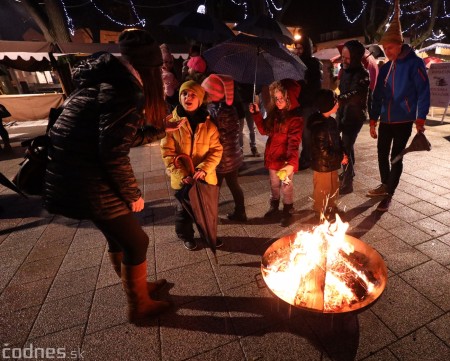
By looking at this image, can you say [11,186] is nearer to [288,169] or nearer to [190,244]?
[190,244]

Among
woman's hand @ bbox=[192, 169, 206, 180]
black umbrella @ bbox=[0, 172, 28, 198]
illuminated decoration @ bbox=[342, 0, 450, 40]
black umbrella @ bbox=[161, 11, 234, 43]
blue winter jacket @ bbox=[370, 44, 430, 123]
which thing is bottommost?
woman's hand @ bbox=[192, 169, 206, 180]

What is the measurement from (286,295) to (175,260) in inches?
59.2

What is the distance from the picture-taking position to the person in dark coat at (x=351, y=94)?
4.50 m

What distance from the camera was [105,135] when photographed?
5.44 feet

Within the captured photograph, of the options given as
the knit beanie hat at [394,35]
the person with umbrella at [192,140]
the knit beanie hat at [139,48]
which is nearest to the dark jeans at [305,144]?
the knit beanie hat at [394,35]

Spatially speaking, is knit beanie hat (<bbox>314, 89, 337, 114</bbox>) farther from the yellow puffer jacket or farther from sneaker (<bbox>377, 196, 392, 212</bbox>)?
sneaker (<bbox>377, 196, 392, 212</bbox>)

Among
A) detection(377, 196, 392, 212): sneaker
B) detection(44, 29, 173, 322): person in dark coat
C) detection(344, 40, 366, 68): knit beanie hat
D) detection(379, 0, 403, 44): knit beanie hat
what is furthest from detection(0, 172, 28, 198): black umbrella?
detection(344, 40, 366, 68): knit beanie hat

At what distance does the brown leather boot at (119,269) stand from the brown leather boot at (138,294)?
0.30 metres

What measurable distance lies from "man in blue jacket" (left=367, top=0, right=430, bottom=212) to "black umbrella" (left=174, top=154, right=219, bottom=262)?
2883 millimetres

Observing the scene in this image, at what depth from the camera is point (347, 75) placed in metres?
4.68

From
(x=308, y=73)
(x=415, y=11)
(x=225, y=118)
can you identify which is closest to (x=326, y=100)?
(x=225, y=118)

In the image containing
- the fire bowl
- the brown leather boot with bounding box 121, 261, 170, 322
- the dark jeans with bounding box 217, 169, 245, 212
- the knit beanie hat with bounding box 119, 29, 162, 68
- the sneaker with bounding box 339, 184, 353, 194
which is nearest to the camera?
the knit beanie hat with bounding box 119, 29, 162, 68

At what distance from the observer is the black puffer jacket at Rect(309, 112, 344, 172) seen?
3504 mm

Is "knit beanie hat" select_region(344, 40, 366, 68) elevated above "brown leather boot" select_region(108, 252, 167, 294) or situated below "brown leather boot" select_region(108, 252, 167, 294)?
above
